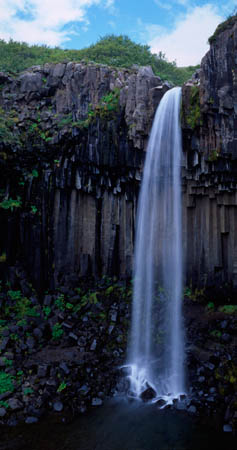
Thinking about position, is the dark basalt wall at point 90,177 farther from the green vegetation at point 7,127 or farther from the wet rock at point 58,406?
the wet rock at point 58,406

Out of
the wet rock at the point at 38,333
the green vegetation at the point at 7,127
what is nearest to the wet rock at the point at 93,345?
the wet rock at the point at 38,333

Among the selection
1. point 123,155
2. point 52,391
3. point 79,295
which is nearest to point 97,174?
point 123,155

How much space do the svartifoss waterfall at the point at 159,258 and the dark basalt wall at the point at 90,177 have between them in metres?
0.47

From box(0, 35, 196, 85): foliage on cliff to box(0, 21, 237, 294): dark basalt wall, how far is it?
1008 cm

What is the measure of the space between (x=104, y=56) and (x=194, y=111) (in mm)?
19956

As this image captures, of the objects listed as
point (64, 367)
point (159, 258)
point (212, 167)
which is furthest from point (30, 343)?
point (212, 167)

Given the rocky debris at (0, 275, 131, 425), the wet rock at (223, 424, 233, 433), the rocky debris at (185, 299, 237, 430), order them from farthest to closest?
the rocky debris at (0, 275, 131, 425), the rocky debris at (185, 299, 237, 430), the wet rock at (223, 424, 233, 433)

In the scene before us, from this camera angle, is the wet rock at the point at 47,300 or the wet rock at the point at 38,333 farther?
the wet rock at the point at 47,300

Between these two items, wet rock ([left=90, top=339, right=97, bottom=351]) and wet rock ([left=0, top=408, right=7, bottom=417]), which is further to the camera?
wet rock ([left=90, top=339, right=97, bottom=351])

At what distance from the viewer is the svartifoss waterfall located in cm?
1308

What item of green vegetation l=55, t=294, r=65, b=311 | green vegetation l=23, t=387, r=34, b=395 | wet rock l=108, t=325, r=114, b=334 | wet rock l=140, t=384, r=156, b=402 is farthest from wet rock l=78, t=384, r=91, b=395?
green vegetation l=55, t=294, r=65, b=311

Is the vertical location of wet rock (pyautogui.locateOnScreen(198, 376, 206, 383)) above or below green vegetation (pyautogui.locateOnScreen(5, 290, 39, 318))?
below

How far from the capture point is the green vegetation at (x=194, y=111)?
42.0 ft

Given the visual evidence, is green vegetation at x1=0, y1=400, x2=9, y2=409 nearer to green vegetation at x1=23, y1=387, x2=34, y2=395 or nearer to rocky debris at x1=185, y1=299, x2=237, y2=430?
green vegetation at x1=23, y1=387, x2=34, y2=395
